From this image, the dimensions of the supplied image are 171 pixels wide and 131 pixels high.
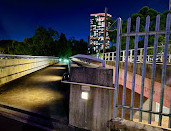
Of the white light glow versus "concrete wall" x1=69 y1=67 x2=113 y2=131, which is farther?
the white light glow

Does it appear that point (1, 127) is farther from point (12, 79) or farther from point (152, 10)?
point (152, 10)

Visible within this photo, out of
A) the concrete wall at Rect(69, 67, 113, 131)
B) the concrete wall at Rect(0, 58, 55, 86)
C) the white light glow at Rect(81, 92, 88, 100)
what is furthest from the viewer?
the concrete wall at Rect(0, 58, 55, 86)

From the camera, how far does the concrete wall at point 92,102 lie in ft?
9.32

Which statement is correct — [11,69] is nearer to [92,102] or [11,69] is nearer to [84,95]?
[84,95]

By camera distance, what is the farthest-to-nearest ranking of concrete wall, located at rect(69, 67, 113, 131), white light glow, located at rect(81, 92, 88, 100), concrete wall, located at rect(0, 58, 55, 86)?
concrete wall, located at rect(0, 58, 55, 86) → white light glow, located at rect(81, 92, 88, 100) → concrete wall, located at rect(69, 67, 113, 131)

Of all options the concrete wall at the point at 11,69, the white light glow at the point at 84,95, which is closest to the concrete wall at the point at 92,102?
the white light glow at the point at 84,95

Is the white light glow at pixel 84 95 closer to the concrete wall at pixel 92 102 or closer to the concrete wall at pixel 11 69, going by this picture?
the concrete wall at pixel 92 102

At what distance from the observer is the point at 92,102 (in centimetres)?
296

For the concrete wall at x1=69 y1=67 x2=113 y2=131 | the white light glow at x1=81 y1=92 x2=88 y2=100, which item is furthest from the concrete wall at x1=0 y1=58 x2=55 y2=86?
the white light glow at x1=81 y1=92 x2=88 y2=100

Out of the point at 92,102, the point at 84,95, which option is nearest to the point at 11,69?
the point at 84,95

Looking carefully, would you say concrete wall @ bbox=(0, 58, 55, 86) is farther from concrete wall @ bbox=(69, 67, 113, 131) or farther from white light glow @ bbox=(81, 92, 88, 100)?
white light glow @ bbox=(81, 92, 88, 100)

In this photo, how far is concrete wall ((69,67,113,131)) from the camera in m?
2.84

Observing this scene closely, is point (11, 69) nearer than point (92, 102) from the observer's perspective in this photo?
No

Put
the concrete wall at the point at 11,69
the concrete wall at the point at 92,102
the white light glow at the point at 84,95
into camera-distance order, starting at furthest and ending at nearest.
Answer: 1. the concrete wall at the point at 11,69
2. the white light glow at the point at 84,95
3. the concrete wall at the point at 92,102
